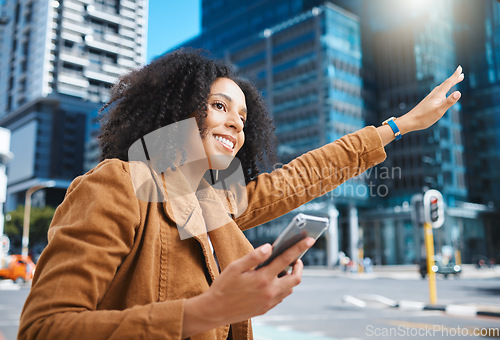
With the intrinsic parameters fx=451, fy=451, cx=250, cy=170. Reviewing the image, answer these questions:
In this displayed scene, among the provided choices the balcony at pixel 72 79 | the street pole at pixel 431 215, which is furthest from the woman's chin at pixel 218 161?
the balcony at pixel 72 79

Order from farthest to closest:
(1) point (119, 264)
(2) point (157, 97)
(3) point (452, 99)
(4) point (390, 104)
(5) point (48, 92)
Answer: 1. (5) point (48, 92)
2. (4) point (390, 104)
3. (3) point (452, 99)
4. (2) point (157, 97)
5. (1) point (119, 264)

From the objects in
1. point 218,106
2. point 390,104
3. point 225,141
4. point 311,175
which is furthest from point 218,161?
point 390,104

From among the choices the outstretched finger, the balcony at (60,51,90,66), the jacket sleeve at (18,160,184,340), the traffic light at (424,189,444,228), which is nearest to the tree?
the balcony at (60,51,90,66)

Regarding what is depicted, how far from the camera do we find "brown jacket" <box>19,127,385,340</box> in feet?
3.41

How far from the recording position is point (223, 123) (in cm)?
166

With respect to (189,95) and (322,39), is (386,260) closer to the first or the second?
(322,39)

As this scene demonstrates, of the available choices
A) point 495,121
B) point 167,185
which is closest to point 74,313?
point 167,185

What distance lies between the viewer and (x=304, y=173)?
6.40 feet

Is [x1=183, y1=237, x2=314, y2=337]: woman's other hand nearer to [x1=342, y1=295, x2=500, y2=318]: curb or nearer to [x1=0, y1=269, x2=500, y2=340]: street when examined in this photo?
[x1=0, y1=269, x2=500, y2=340]: street

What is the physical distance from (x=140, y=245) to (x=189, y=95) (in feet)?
2.04

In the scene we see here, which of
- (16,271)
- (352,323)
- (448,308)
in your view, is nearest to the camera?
(352,323)

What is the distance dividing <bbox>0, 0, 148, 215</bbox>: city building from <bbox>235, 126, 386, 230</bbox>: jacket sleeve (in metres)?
69.1

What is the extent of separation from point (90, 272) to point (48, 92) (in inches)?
3320

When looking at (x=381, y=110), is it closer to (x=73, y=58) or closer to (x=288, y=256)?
(x=73, y=58)
